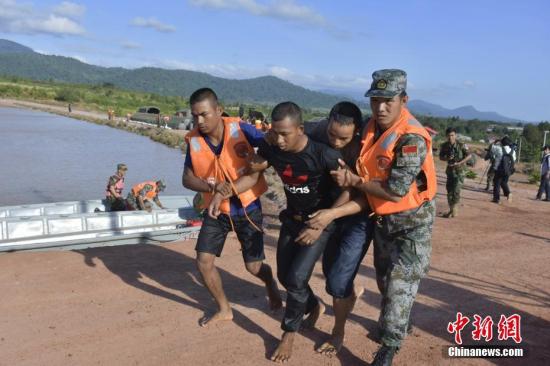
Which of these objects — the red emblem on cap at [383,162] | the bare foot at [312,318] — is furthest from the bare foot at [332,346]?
the red emblem on cap at [383,162]

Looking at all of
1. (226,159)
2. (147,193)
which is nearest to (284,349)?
(226,159)

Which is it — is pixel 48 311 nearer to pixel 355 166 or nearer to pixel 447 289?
pixel 355 166

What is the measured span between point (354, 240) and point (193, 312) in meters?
1.88

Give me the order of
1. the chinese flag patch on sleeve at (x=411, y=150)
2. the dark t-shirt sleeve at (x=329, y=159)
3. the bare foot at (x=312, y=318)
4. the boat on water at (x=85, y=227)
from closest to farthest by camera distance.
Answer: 1. the chinese flag patch on sleeve at (x=411, y=150)
2. the dark t-shirt sleeve at (x=329, y=159)
3. the bare foot at (x=312, y=318)
4. the boat on water at (x=85, y=227)

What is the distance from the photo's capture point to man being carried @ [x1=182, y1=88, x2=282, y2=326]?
4.21 metres

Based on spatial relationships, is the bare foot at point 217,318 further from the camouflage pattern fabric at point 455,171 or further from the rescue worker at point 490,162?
the rescue worker at point 490,162

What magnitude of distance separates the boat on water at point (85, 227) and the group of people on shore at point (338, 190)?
14.5 feet

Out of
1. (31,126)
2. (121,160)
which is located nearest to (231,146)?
(121,160)

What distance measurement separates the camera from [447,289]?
5.65 m

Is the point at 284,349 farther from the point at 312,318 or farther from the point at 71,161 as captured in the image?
the point at 71,161

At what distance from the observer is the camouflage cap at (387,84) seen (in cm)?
337

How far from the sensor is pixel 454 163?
1014 centimetres

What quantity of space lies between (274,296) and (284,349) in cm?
87

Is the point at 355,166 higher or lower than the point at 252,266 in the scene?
higher
